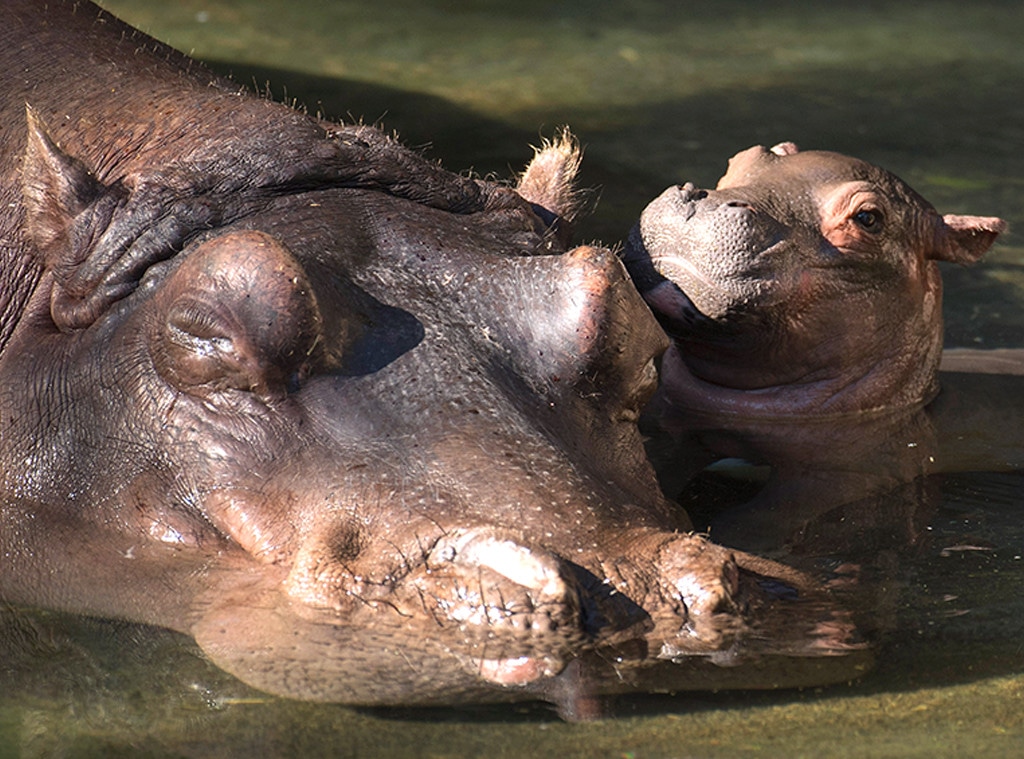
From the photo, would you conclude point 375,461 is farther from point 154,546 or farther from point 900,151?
point 900,151

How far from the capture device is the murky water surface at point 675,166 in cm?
236

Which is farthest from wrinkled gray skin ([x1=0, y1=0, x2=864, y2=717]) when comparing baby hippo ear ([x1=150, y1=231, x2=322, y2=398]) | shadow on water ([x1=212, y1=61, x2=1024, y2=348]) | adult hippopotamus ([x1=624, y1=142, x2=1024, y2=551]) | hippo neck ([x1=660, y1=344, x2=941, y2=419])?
shadow on water ([x1=212, y1=61, x2=1024, y2=348])

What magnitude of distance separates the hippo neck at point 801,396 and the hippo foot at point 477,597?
6.50 ft

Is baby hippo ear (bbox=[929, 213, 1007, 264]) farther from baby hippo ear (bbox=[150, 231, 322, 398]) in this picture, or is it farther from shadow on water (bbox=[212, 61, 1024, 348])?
baby hippo ear (bbox=[150, 231, 322, 398])

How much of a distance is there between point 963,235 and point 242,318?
2.49 metres

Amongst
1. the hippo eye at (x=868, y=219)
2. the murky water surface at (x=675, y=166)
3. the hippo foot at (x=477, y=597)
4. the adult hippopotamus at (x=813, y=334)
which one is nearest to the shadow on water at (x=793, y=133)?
the murky water surface at (x=675, y=166)

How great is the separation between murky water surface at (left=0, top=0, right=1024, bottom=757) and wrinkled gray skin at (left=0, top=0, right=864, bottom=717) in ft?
0.31

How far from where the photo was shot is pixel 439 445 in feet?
8.93

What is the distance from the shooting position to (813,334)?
168 inches

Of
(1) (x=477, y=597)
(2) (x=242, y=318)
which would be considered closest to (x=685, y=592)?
(1) (x=477, y=597)

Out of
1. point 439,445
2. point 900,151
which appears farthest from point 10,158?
point 900,151

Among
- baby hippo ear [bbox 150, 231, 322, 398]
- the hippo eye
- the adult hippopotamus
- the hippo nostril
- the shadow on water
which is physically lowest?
the shadow on water

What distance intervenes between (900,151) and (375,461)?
4565mm

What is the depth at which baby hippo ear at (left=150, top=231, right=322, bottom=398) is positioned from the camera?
2709 millimetres
